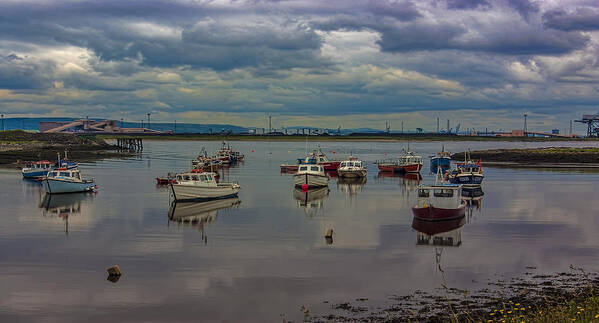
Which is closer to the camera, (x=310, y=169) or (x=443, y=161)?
(x=310, y=169)

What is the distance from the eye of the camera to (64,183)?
59.0m

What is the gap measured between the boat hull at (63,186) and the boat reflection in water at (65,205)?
0.43 meters

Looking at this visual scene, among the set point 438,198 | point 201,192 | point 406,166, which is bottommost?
point 201,192

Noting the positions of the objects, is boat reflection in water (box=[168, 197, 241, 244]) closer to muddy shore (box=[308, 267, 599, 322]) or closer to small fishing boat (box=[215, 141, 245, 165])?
muddy shore (box=[308, 267, 599, 322])

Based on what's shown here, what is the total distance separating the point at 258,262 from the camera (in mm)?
30297

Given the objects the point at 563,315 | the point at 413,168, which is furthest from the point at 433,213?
the point at 413,168

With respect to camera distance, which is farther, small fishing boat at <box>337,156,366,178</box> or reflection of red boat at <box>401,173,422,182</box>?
reflection of red boat at <box>401,173,422,182</box>

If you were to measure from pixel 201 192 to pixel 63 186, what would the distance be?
14.7 metres

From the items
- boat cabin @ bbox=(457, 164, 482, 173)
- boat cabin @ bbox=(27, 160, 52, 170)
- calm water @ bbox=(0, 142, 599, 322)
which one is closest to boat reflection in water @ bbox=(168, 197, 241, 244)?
calm water @ bbox=(0, 142, 599, 322)

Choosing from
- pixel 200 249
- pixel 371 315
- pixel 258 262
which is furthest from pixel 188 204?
pixel 371 315

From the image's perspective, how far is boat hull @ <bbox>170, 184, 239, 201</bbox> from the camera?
52250 mm

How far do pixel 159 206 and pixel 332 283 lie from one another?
28.5 metres

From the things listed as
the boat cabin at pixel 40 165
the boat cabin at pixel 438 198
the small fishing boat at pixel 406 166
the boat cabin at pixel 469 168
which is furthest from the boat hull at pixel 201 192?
the small fishing boat at pixel 406 166

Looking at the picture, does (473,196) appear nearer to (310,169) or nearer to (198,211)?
(310,169)
